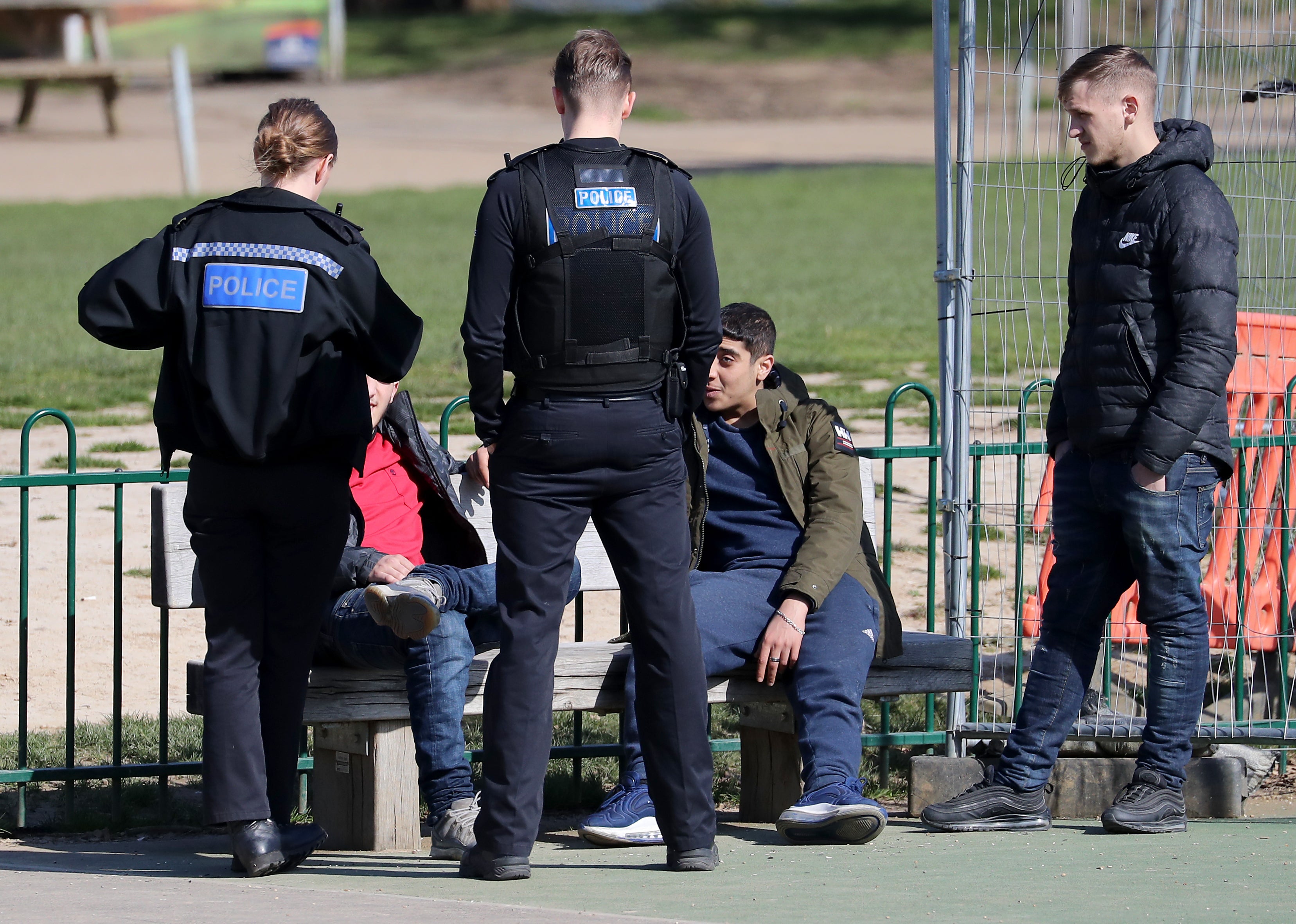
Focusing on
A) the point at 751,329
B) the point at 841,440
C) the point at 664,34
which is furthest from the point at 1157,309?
the point at 664,34

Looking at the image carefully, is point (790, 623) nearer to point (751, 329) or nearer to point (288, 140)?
point (751, 329)

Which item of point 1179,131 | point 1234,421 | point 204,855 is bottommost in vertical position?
point 204,855

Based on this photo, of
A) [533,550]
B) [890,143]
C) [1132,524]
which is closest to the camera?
[533,550]

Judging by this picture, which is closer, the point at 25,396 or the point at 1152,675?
the point at 1152,675

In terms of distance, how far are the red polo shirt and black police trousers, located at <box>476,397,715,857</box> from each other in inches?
28.8

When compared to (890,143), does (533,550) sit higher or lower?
lower

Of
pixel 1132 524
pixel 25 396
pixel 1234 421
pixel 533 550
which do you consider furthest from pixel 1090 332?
pixel 25 396

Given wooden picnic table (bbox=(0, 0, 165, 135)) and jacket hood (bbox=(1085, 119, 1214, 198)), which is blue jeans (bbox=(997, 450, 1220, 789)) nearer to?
jacket hood (bbox=(1085, 119, 1214, 198))

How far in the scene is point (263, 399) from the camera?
149 inches

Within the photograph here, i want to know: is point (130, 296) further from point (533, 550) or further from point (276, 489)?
point (533, 550)

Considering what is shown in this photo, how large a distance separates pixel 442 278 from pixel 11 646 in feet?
31.2

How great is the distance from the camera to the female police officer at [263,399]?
379cm

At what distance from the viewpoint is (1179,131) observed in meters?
4.30

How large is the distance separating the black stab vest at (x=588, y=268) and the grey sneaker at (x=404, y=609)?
61cm
